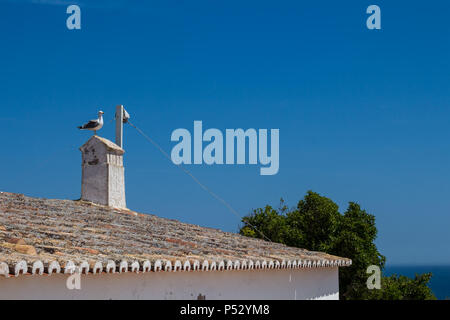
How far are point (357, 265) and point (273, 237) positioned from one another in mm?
3193

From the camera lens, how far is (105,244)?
8305mm

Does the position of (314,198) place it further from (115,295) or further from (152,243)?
(115,295)

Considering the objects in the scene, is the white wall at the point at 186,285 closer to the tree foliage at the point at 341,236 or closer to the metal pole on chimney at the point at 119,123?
the metal pole on chimney at the point at 119,123

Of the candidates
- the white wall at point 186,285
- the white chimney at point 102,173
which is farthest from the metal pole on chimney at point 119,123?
the white wall at point 186,285

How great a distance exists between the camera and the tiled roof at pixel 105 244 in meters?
6.49

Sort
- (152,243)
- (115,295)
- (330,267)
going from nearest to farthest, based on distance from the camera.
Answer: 1. (115,295)
2. (152,243)
3. (330,267)

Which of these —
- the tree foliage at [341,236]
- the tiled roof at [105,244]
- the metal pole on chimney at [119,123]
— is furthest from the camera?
the tree foliage at [341,236]

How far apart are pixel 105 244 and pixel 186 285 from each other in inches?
55.0

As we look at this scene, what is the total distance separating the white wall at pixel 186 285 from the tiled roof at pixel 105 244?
0.28m

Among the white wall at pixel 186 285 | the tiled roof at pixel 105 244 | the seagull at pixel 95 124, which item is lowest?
the white wall at pixel 186 285

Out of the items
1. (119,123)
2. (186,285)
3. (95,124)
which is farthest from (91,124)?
(186,285)

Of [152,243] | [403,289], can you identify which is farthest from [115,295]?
[403,289]

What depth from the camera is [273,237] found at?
21672 millimetres
